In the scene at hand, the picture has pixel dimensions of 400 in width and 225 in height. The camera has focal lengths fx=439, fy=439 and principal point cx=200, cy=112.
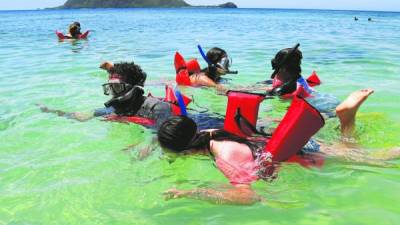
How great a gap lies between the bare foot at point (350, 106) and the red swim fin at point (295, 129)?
2.05 ft

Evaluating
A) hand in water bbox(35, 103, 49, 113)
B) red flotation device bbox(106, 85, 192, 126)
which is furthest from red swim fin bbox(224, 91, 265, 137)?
hand in water bbox(35, 103, 49, 113)

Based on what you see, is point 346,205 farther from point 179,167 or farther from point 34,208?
point 34,208

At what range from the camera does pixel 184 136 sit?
328cm

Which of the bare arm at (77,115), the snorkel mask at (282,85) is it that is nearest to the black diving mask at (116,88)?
the bare arm at (77,115)

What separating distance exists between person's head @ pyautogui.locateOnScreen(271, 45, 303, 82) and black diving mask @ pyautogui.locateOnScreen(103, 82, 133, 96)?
185 cm

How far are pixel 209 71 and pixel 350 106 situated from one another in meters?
3.38

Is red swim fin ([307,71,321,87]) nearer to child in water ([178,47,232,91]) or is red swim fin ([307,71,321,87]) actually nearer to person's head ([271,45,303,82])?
child in water ([178,47,232,91])

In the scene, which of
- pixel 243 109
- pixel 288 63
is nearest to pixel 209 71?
pixel 288 63

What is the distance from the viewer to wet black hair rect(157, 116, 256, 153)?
129 inches

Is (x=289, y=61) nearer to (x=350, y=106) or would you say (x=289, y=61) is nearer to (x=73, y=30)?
(x=350, y=106)

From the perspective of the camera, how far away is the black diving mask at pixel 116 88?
4.59 meters

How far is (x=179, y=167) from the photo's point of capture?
3943mm

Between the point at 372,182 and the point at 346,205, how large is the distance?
19.7 inches

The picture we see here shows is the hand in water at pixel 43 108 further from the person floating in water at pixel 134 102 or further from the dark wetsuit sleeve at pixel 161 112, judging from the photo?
the dark wetsuit sleeve at pixel 161 112
